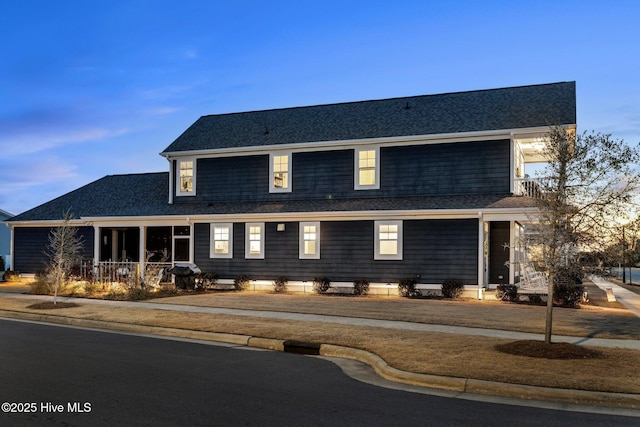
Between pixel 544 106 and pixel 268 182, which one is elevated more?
pixel 544 106

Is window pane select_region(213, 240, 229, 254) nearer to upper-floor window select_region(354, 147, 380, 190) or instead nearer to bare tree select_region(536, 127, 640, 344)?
upper-floor window select_region(354, 147, 380, 190)

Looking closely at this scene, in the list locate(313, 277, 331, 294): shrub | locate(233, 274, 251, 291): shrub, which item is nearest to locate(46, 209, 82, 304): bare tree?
locate(233, 274, 251, 291): shrub

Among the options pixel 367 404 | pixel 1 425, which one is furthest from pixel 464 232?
pixel 1 425

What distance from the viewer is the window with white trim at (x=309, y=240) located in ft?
78.3

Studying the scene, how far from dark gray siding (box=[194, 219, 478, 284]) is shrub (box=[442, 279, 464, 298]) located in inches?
17.4

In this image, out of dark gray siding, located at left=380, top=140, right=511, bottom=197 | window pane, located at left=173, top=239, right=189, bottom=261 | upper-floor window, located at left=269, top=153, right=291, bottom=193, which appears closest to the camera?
dark gray siding, located at left=380, top=140, right=511, bottom=197

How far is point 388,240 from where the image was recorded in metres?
22.8

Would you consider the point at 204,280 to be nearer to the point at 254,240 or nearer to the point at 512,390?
the point at 254,240

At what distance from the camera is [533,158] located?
88.6ft

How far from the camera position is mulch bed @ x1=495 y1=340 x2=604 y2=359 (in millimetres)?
9953

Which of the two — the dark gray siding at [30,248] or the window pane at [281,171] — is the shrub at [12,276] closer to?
the dark gray siding at [30,248]

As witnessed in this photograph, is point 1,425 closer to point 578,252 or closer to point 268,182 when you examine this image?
point 578,252

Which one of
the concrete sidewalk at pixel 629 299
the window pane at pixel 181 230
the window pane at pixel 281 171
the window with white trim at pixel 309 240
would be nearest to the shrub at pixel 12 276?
the window pane at pixel 181 230

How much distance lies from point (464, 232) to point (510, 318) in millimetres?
6489
